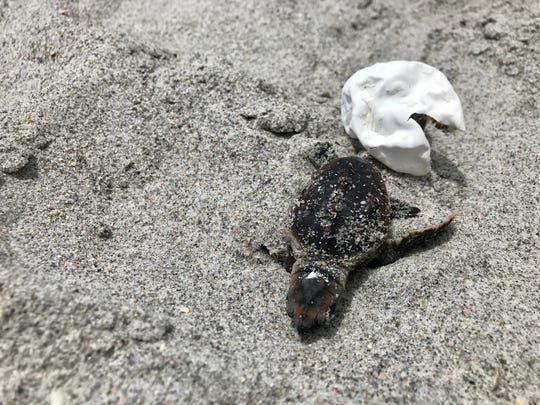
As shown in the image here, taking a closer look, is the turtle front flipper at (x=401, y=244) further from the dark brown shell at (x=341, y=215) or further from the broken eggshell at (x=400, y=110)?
the broken eggshell at (x=400, y=110)

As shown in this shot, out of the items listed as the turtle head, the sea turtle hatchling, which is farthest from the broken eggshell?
the turtle head

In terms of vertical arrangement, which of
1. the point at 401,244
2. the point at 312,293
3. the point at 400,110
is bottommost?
the point at 401,244

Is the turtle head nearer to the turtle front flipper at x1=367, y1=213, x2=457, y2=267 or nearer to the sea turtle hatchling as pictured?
the sea turtle hatchling

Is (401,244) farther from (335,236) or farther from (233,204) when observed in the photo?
(233,204)

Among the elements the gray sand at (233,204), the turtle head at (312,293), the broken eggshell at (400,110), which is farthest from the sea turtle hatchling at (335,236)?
the broken eggshell at (400,110)

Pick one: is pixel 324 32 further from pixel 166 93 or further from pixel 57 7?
pixel 57 7

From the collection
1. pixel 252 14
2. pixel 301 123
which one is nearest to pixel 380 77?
pixel 301 123

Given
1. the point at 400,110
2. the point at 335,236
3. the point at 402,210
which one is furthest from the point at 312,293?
the point at 400,110
